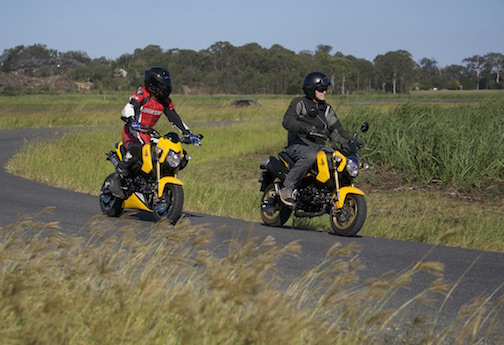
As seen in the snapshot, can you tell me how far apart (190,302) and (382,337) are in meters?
1.55

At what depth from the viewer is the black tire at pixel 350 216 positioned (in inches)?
387

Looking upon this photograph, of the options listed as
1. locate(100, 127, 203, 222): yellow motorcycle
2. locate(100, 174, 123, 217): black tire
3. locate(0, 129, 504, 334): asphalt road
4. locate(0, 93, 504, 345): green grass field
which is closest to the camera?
locate(0, 93, 504, 345): green grass field

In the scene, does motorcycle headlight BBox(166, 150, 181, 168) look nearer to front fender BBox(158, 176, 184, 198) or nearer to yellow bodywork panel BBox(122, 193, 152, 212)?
front fender BBox(158, 176, 184, 198)

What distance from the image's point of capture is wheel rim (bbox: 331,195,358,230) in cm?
1004

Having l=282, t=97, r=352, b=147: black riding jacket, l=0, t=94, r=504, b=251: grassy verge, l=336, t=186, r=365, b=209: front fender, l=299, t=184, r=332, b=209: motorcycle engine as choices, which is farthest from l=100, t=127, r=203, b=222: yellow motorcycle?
l=0, t=94, r=504, b=251: grassy verge

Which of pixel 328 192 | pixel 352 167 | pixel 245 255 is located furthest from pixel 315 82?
pixel 245 255

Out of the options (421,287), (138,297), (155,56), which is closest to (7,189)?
(421,287)

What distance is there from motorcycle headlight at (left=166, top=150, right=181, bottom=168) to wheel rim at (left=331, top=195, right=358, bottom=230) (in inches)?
76.3

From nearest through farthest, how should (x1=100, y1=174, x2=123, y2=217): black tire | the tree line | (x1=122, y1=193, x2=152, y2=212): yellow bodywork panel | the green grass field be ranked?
1. the green grass field
2. (x1=122, y1=193, x2=152, y2=212): yellow bodywork panel
3. (x1=100, y1=174, x2=123, y2=217): black tire
4. the tree line

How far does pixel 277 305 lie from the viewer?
448 centimetres

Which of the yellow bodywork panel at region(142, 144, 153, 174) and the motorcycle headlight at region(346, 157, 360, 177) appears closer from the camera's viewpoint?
the motorcycle headlight at region(346, 157, 360, 177)

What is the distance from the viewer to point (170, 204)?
10055 millimetres

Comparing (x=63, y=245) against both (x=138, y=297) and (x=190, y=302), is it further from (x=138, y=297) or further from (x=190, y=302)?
(x=190, y=302)

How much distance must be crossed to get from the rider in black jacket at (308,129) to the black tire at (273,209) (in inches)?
14.6
